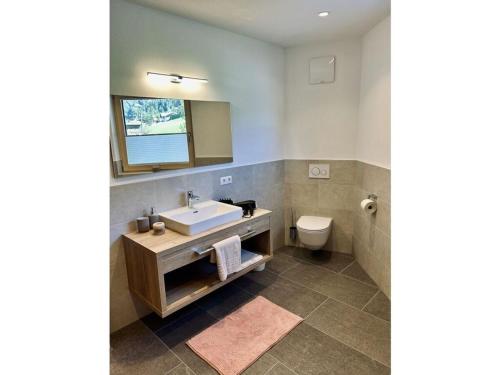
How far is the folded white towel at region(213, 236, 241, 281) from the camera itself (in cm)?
226

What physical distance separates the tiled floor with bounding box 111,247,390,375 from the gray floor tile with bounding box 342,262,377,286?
1 centimetres

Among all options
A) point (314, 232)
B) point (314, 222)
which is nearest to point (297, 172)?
point (314, 222)

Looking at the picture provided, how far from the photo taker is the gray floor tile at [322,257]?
326 centimetres

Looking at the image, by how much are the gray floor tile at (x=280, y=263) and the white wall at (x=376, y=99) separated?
1.47 meters

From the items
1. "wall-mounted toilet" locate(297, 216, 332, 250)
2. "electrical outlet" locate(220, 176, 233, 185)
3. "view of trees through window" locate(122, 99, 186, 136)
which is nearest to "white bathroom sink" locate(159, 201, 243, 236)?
"electrical outlet" locate(220, 176, 233, 185)

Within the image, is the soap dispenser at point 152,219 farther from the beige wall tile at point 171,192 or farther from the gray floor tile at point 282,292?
the gray floor tile at point 282,292

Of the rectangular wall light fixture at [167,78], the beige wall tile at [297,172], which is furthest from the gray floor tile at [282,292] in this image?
the rectangular wall light fixture at [167,78]

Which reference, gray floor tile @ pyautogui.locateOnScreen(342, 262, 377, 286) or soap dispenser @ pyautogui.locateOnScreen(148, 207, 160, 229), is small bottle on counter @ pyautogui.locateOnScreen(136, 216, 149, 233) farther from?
gray floor tile @ pyautogui.locateOnScreen(342, 262, 377, 286)

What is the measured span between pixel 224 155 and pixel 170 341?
1.75 m

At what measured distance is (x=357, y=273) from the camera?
10.0ft

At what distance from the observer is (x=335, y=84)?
321 cm
